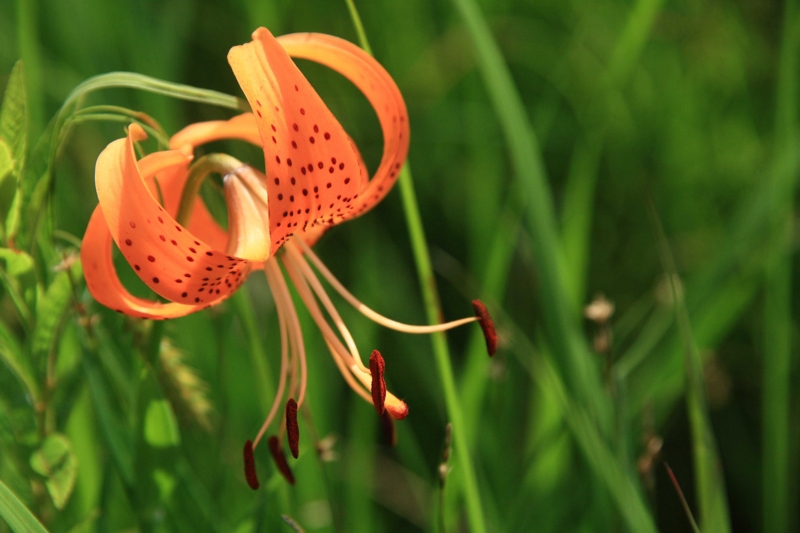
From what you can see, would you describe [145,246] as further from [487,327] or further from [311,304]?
[487,327]

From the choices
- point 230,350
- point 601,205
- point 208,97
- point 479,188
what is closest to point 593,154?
point 479,188

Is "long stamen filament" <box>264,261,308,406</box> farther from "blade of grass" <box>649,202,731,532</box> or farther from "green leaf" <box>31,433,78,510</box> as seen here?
"blade of grass" <box>649,202,731,532</box>

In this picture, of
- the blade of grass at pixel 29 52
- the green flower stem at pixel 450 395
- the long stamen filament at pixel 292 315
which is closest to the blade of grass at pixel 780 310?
the green flower stem at pixel 450 395

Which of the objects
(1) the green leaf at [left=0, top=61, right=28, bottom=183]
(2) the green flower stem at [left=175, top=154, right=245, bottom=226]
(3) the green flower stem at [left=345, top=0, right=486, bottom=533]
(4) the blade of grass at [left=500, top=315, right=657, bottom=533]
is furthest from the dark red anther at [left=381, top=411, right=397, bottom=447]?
(1) the green leaf at [left=0, top=61, right=28, bottom=183]

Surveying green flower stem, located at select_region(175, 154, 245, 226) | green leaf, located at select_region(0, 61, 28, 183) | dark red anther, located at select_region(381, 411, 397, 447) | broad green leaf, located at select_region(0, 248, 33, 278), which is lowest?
dark red anther, located at select_region(381, 411, 397, 447)

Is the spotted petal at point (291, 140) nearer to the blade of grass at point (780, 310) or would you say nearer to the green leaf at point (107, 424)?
the green leaf at point (107, 424)

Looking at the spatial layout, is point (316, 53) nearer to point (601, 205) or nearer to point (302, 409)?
point (302, 409)
